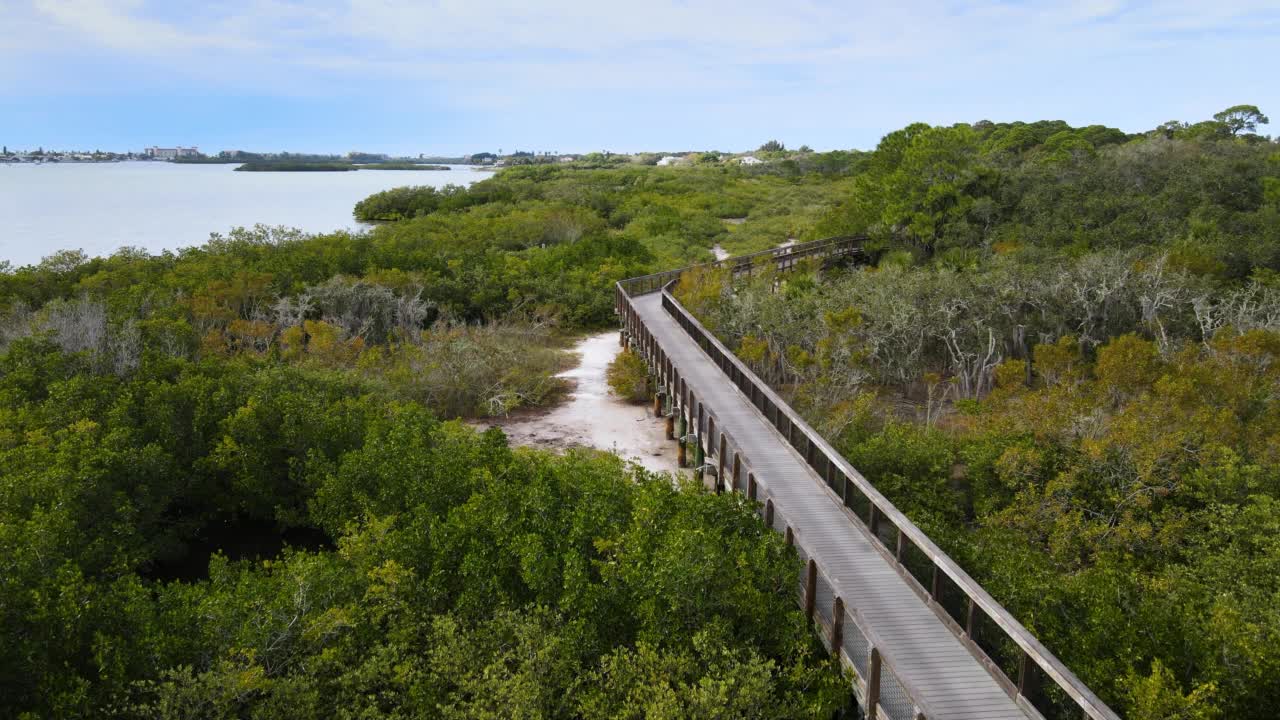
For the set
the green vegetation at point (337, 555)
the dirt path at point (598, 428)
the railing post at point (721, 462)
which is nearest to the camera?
the green vegetation at point (337, 555)

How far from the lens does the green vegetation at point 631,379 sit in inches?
843

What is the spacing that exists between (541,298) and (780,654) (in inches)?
945

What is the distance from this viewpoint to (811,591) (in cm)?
924

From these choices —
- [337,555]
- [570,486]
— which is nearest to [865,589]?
[570,486]

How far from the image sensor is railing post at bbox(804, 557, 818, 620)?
921 centimetres

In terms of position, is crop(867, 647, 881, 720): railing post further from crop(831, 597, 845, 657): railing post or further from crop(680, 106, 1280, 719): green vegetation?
crop(680, 106, 1280, 719): green vegetation

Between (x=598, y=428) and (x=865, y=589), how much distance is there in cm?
1127

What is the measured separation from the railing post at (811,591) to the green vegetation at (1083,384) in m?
2.22

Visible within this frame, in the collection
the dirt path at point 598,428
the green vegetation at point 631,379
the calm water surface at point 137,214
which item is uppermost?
the calm water surface at point 137,214

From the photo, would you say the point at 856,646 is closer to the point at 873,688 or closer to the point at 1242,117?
the point at 873,688

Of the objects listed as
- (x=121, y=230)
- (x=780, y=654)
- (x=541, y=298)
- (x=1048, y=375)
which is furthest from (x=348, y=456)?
(x=121, y=230)

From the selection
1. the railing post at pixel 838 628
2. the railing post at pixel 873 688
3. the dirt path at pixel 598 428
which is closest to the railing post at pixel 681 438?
the dirt path at pixel 598 428

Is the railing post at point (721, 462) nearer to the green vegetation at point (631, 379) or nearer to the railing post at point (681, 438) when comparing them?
the railing post at point (681, 438)

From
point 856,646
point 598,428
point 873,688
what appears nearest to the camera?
point 873,688
